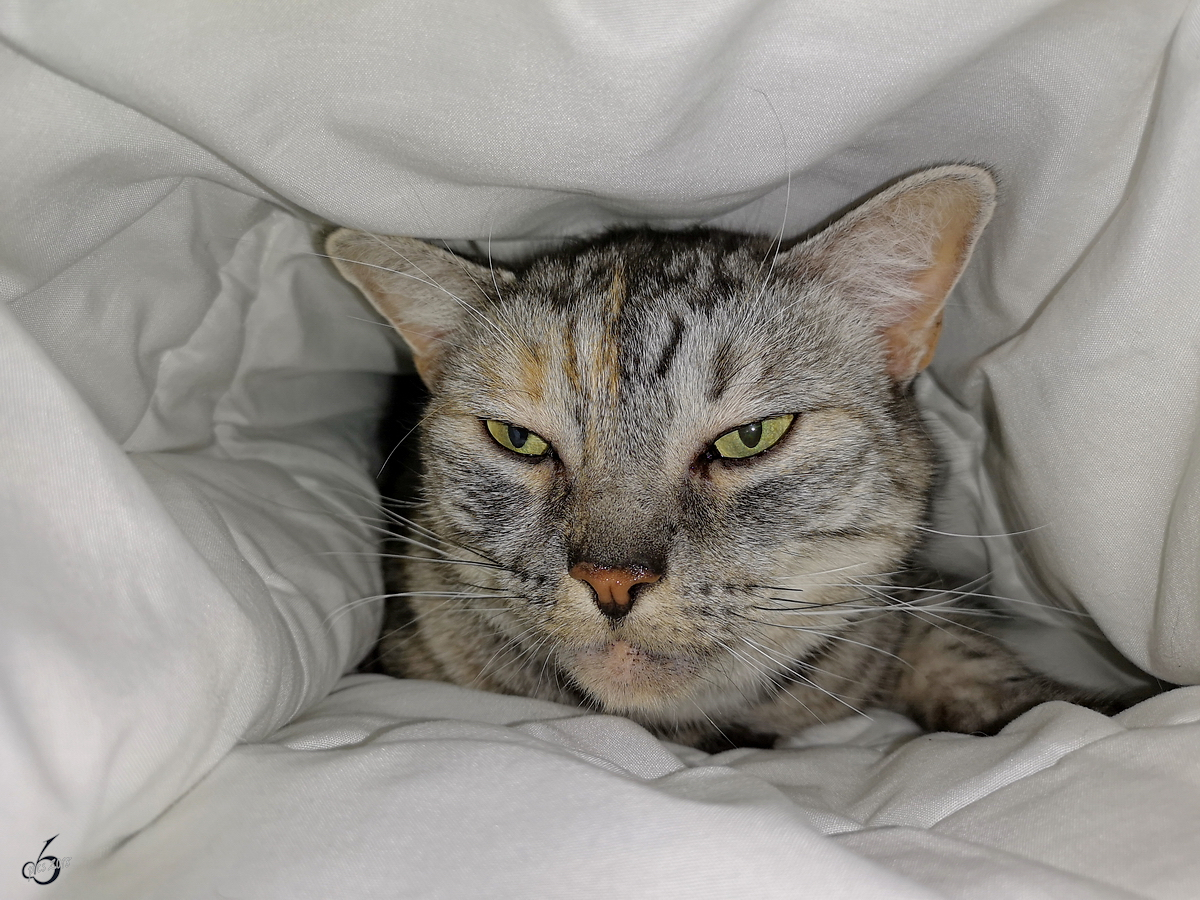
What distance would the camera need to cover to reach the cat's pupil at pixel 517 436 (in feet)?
4.95

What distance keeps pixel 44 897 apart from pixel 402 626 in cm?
93

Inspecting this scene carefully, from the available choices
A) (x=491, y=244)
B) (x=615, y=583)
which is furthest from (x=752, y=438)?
(x=491, y=244)

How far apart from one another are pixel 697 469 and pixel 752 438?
0.10 meters

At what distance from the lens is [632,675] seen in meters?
1.34

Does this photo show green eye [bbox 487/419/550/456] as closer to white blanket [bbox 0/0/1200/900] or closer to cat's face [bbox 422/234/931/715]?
cat's face [bbox 422/234/931/715]

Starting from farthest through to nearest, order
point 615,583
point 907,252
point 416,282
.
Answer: point 416,282
point 907,252
point 615,583

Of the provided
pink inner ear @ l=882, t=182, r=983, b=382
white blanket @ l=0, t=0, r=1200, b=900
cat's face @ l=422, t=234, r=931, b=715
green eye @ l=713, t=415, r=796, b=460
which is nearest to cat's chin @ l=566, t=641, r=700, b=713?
cat's face @ l=422, t=234, r=931, b=715

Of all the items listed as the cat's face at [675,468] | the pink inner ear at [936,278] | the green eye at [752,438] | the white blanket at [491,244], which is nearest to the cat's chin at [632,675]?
the cat's face at [675,468]

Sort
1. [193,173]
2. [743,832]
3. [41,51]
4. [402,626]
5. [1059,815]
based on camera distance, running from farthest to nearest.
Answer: [402,626] → [193,173] → [41,51] → [1059,815] → [743,832]

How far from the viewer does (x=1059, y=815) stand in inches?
38.6

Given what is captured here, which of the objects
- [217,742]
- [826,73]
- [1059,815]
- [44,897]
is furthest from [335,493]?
[1059,815]

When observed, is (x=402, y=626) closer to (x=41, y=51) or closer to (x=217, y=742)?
(x=217, y=742)

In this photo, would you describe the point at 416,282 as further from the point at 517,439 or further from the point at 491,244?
the point at 517,439

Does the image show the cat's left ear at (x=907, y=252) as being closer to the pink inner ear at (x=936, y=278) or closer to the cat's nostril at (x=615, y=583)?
the pink inner ear at (x=936, y=278)
